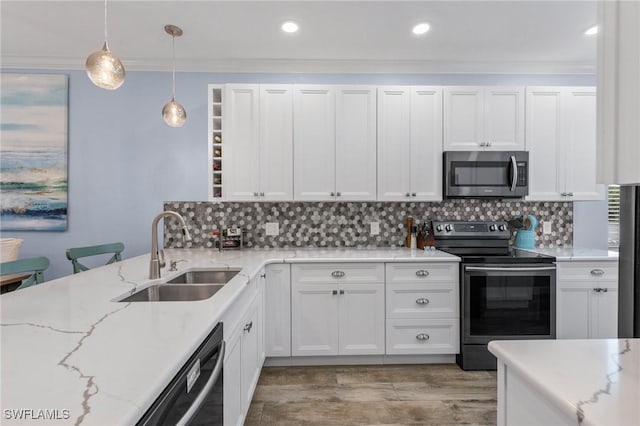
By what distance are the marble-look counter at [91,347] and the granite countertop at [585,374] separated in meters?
0.84

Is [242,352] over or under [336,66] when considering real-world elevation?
under

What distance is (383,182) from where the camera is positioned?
3039mm

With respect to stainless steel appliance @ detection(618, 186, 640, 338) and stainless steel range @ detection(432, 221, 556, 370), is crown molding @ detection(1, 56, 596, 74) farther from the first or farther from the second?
stainless steel appliance @ detection(618, 186, 640, 338)

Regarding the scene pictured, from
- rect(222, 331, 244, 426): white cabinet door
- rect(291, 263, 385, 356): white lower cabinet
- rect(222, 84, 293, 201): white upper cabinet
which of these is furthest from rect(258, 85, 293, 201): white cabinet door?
rect(222, 331, 244, 426): white cabinet door

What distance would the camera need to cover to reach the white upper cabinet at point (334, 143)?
3.01 meters

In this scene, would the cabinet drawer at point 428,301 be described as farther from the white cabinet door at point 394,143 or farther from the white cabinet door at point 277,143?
the white cabinet door at point 277,143

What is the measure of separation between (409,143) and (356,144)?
1.59 feet

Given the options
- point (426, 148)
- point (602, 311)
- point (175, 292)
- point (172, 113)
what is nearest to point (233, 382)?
point (175, 292)

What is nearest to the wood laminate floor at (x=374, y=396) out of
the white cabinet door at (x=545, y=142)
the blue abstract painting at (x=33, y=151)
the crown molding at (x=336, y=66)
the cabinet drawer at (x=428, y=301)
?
the cabinet drawer at (x=428, y=301)

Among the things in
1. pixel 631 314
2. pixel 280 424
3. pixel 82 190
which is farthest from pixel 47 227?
pixel 631 314

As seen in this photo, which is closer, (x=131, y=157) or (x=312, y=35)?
(x=312, y=35)

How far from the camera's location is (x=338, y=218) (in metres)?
3.36

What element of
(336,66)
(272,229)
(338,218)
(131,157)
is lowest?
(272,229)

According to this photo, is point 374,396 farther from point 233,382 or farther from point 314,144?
point 314,144
